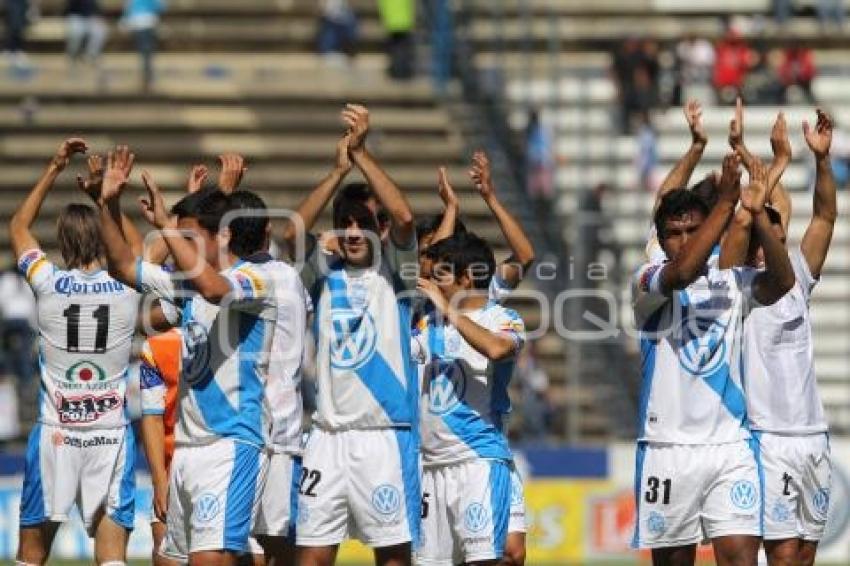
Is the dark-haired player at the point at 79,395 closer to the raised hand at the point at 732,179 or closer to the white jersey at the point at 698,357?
the white jersey at the point at 698,357

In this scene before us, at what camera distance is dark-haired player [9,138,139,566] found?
13633mm

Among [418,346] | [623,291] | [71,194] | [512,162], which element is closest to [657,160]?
[512,162]

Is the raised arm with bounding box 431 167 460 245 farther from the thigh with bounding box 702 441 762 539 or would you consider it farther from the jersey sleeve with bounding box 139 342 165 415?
the thigh with bounding box 702 441 762 539

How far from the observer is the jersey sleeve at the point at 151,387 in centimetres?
1375

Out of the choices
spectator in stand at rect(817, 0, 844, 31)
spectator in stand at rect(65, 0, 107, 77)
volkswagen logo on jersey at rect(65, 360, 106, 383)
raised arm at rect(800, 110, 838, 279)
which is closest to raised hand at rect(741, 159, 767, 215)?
raised arm at rect(800, 110, 838, 279)

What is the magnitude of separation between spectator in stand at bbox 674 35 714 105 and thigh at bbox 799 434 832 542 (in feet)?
58.6

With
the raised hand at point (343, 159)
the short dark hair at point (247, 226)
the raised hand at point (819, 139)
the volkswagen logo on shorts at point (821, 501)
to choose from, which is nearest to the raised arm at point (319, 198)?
the raised hand at point (343, 159)

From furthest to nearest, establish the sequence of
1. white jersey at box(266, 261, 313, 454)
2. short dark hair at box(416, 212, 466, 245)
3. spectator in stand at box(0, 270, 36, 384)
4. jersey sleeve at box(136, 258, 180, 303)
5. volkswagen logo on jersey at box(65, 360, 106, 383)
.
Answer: spectator in stand at box(0, 270, 36, 384) < short dark hair at box(416, 212, 466, 245) < volkswagen logo on jersey at box(65, 360, 106, 383) < white jersey at box(266, 261, 313, 454) < jersey sleeve at box(136, 258, 180, 303)

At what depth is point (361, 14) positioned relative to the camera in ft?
106

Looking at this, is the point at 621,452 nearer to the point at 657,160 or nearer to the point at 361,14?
the point at 657,160

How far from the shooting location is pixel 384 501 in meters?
12.6

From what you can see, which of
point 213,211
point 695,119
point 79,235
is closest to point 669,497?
point 695,119

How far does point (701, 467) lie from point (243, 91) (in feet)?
61.5

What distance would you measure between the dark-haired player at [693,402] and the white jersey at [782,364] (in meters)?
0.52
